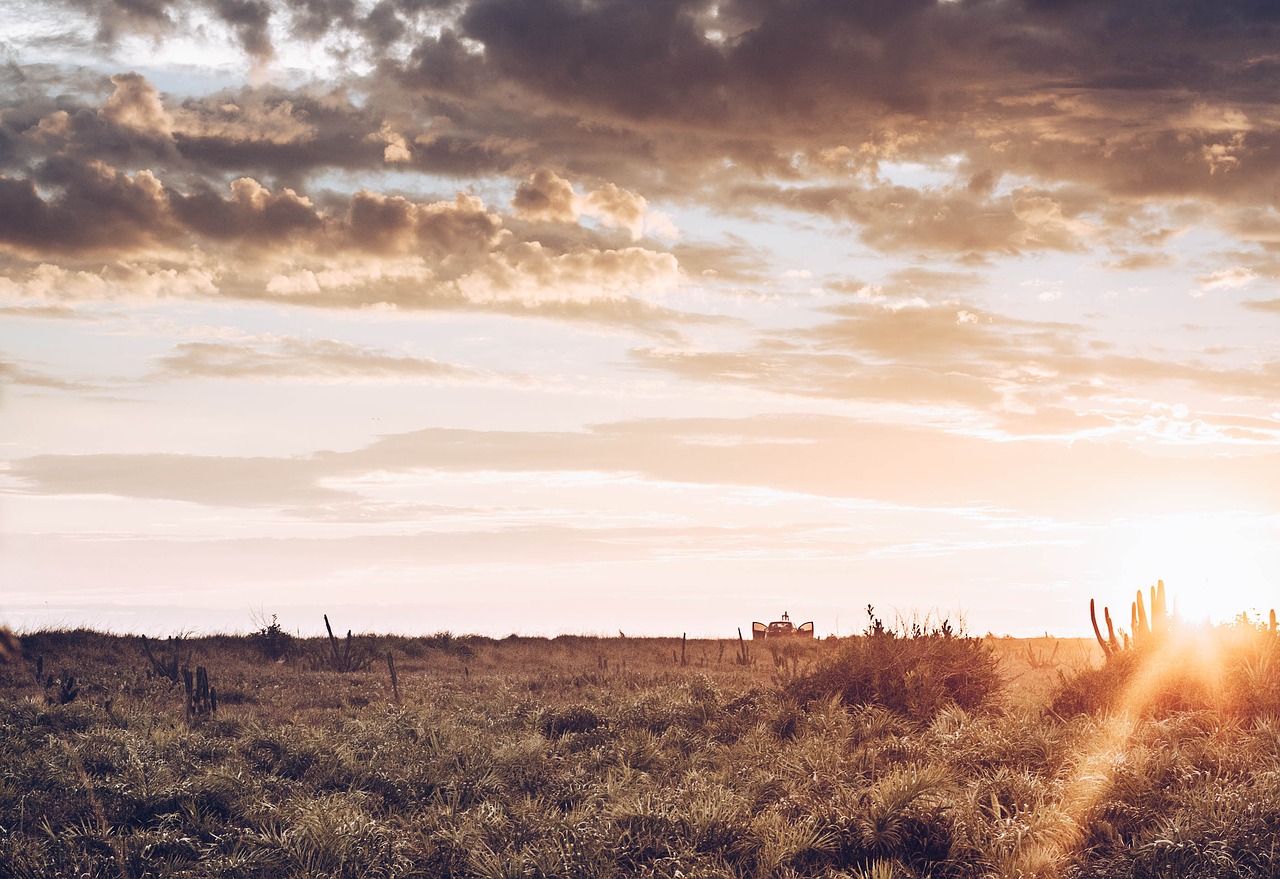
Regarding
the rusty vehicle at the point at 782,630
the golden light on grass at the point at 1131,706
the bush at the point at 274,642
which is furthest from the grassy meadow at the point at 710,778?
the rusty vehicle at the point at 782,630

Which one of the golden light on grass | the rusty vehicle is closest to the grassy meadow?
the golden light on grass

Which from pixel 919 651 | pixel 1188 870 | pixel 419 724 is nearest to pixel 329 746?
pixel 419 724

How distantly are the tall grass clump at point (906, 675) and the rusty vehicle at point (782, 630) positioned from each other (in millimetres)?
39384

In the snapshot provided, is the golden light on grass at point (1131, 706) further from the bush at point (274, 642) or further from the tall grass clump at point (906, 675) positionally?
the bush at point (274, 642)

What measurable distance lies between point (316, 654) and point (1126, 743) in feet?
111

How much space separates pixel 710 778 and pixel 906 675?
722 cm

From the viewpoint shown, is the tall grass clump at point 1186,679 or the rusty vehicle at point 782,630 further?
the rusty vehicle at point 782,630

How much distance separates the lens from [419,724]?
20.0m

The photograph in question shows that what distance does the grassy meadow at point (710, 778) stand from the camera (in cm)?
1153

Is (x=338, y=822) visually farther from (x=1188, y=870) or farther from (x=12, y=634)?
(x=12, y=634)

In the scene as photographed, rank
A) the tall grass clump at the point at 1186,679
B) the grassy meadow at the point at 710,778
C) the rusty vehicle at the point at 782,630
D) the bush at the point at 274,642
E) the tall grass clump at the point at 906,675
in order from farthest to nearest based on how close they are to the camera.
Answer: the rusty vehicle at the point at 782,630, the bush at the point at 274,642, the tall grass clump at the point at 906,675, the tall grass clump at the point at 1186,679, the grassy meadow at the point at 710,778

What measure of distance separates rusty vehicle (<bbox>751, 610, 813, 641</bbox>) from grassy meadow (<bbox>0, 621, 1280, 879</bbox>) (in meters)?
37.1

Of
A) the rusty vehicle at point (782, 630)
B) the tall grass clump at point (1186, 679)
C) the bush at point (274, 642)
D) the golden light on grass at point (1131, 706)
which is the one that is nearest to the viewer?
the golden light on grass at point (1131, 706)

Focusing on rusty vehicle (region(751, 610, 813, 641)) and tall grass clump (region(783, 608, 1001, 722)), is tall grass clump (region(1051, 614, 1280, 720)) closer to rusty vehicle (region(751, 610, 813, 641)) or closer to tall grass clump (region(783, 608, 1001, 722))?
tall grass clump (region(783, 608, 1001, 722))
